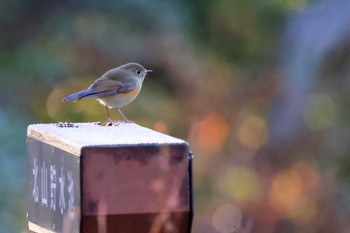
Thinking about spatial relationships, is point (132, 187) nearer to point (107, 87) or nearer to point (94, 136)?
point (94, 136)

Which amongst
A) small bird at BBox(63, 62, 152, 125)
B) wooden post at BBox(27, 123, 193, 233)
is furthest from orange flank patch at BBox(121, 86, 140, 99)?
wooden post at BBox(27, 123, 193, 233)

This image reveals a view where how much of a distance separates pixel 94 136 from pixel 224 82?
7669 millimetres

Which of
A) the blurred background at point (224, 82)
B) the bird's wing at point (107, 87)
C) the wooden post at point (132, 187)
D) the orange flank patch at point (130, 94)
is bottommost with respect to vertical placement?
the blurred background at point (224, 82)

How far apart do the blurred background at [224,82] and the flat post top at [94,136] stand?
5767 mm

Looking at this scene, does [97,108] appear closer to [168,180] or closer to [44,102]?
[44,102]

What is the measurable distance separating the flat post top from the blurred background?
5.77 metres

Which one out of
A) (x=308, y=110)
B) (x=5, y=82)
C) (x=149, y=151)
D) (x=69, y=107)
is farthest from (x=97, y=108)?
(x=149, y=151)

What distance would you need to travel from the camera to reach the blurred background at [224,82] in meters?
8.86

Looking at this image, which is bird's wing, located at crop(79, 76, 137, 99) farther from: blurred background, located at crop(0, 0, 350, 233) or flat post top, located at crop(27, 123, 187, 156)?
blurred background, located at crop(0, 0, 350, 233)

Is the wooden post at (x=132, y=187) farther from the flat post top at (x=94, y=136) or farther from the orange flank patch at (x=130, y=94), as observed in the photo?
the orange flank patch at (x=130, y=94)

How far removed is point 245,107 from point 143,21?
3.87 feet

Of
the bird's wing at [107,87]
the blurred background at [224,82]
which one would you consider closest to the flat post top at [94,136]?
the bird's wing at [107,87]

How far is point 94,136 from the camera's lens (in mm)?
2545

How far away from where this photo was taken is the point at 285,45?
988 centimetres
